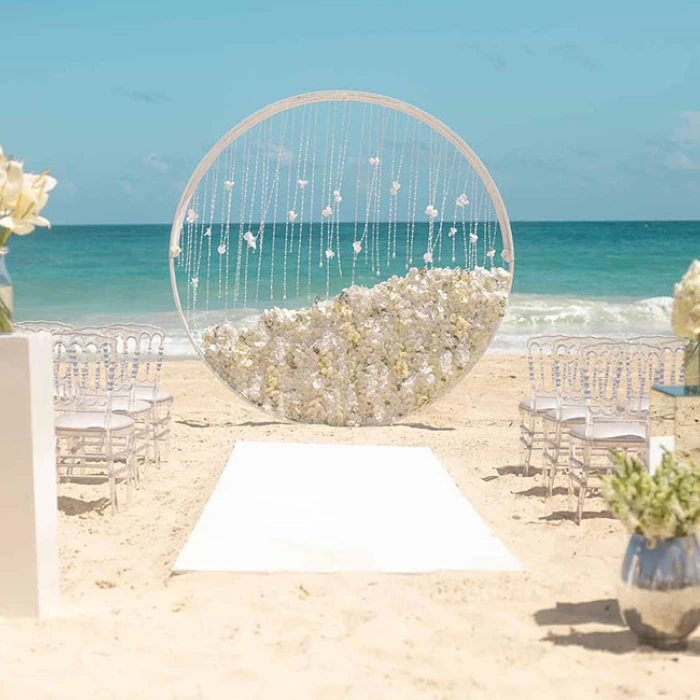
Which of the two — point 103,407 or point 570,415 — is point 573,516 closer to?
point 570,415

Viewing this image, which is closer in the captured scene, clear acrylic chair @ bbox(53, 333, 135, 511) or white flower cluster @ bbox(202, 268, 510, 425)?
clear acrylic chair @ bbox(53, 333, 135, 511)

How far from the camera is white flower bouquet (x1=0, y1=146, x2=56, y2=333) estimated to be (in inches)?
136

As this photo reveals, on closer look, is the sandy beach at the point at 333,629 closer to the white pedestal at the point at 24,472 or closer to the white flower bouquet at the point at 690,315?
the white pedestal at the point at 24,472

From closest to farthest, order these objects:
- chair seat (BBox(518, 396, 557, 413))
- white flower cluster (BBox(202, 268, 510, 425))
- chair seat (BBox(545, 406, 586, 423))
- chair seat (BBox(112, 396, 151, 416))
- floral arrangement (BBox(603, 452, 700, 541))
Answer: floral arrangement (BBox(603, 452, 700, 541)), chair seat (BBox(545, 406, 586, 423)), chair seat (BBox(112, 396, 151, 416)), chair seat (BBox(518, 396, 557, 413)), white flower cluster (BBox(202, 268, 510, 425))

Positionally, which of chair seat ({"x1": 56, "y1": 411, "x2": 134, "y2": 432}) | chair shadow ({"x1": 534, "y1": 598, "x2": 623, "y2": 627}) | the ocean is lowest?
the ocean

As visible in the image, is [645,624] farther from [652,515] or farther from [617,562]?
[617,562]

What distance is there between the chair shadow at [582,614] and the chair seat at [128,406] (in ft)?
10.2

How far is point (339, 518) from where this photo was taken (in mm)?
5031

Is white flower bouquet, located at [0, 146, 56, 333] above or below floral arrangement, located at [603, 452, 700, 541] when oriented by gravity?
above

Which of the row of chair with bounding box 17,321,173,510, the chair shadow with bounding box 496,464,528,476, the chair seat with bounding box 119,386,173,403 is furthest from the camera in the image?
the chair seat with bounding box 119,386,173,403

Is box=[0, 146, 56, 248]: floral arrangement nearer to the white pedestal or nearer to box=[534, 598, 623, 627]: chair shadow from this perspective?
the white pedestal

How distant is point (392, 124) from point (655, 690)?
4.84 metres

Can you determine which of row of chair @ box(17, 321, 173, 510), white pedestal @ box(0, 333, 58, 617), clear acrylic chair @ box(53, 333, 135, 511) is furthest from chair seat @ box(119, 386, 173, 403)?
white pedestal @ box(0, 333, 58, 617)

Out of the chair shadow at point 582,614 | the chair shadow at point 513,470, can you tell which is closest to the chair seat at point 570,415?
the chair shadow at point 513,470
